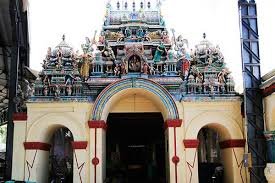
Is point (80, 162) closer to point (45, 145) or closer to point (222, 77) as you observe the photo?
point (45, 145)

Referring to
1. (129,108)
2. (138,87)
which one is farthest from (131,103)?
(138,87)

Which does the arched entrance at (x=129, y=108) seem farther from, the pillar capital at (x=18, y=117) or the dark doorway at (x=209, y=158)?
the pillar capital at (x=18, y=117)

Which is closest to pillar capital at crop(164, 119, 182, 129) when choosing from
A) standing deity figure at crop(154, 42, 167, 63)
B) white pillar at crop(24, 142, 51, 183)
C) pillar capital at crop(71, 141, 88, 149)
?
standing deity figure at crop(154, 42, 167, 63)

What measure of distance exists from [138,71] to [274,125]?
5115 mm

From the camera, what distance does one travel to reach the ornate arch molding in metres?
14.2

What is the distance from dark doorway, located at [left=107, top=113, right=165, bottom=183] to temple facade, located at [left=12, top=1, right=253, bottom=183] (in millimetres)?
2873

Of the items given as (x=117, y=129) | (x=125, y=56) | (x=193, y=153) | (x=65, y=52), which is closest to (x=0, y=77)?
(x=117, y=129)

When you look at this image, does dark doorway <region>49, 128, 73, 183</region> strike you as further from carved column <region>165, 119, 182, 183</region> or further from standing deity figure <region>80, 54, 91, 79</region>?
carved column <region>165, 119, 182, 183</region>

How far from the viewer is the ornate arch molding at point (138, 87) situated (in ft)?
46.7

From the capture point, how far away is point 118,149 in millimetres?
22453

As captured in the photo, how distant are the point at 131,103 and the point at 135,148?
29.1 feet

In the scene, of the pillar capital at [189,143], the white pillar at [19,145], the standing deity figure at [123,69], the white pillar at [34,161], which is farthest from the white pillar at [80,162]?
the pillar capital at [189,143]

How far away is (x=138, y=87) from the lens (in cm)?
1438

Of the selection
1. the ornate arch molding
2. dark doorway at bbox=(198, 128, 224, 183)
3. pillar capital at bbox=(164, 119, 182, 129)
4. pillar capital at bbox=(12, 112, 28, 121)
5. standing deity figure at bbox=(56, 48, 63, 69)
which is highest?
standing deity figure at bbox=(56, 48, 63, 69)
